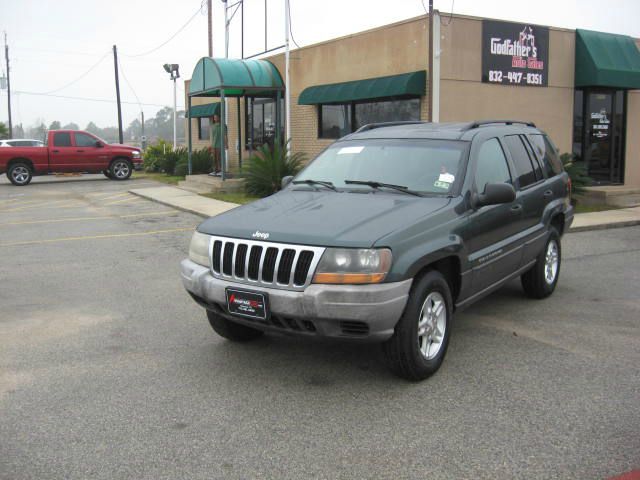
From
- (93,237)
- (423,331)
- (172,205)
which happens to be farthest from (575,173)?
(423,331)

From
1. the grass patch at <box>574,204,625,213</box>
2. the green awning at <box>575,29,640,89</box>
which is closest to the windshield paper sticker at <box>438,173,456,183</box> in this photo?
the grass patch at <box>574,204,625,213</box>

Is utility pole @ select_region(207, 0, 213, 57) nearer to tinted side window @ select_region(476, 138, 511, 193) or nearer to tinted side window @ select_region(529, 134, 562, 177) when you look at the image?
tinted side window @ select_region(529, 134, 562, 177)

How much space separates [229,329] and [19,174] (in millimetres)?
21066

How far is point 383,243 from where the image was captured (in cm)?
414

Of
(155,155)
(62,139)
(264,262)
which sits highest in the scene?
(62,139)

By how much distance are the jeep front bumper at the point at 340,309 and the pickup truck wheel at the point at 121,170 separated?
22.3 m

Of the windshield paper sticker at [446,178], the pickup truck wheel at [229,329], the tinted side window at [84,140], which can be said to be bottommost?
the pickup truck wheel at [229,329]

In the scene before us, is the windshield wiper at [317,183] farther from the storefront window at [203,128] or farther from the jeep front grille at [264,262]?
the storefront window at [203,128]

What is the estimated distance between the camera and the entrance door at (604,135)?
1702cm

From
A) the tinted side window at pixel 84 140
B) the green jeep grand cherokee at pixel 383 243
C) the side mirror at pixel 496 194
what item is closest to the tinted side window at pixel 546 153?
the green jeep grand cherokee at pixel 383 243

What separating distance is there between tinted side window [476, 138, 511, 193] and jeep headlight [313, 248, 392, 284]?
1553 mm

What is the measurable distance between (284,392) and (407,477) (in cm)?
130

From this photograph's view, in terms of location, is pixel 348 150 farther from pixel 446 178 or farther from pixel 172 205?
pixel 172 205

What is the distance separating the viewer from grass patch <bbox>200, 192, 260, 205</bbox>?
52.6 ft
